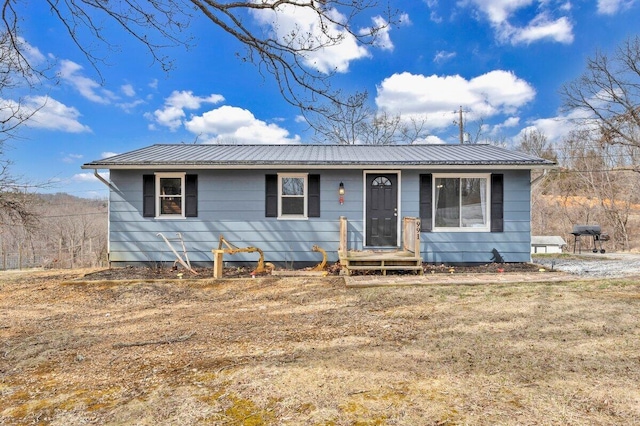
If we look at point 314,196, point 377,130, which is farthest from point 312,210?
point 377,130

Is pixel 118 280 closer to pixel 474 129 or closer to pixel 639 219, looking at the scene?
pixel 474 129

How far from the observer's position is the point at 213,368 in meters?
2.82

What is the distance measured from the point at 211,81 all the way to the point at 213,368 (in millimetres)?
14003

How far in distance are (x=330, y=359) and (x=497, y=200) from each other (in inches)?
277

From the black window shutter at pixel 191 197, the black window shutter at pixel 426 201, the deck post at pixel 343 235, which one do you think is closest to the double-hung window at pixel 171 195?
the black window shutter at pixel 191 197

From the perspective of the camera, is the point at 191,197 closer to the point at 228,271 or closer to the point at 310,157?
the point at 228,271

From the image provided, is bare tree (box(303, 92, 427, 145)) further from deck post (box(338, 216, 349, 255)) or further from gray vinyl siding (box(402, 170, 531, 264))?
deck post (box(338, 216, 349, 255))

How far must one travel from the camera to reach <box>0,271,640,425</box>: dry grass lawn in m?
2.15

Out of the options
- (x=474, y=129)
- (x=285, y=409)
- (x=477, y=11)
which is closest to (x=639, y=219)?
(x=474, y=129)

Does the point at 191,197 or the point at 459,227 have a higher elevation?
the point at 191,197

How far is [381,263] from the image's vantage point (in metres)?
7.27

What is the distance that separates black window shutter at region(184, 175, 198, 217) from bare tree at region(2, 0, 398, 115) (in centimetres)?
437

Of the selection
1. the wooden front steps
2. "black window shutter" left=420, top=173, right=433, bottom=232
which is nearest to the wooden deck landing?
the wooden front steps

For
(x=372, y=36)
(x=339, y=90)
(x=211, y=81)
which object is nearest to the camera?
(x=372, y=36)
